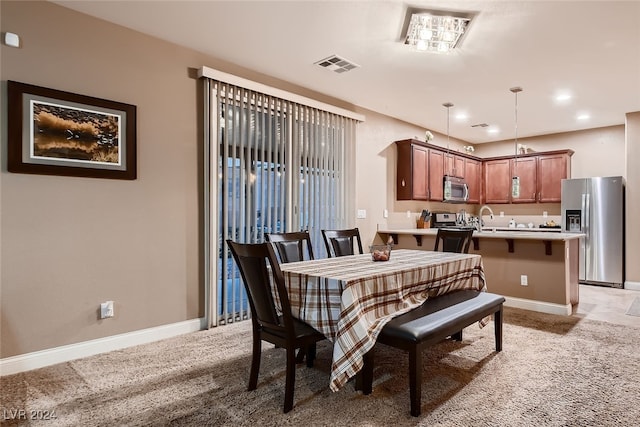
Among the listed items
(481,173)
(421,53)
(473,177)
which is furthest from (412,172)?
(481,173)

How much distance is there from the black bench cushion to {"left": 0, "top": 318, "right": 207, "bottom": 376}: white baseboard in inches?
82.9

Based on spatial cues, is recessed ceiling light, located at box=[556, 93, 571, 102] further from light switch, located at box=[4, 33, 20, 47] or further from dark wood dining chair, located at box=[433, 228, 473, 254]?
light switch, located at box=[4, 33, 20, 47]

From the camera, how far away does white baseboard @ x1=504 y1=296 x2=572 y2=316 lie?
3916 mm

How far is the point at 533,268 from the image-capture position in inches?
163

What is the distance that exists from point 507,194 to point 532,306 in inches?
137

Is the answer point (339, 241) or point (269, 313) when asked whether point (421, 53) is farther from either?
point (269, 313)

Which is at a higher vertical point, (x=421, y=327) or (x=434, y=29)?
(x=434, y=29)

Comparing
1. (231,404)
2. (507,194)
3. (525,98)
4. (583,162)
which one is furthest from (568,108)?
(231,404)

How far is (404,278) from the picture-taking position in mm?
2320

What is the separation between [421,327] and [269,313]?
868 millimetres

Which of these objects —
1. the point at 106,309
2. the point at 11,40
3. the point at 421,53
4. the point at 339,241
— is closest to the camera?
the point at 11,40

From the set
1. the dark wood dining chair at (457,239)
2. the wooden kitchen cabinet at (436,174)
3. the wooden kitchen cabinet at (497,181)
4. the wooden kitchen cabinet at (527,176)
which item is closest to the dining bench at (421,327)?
the dark wood dining chair at (457,239)

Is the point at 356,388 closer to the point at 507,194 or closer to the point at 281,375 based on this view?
the point at 281,375
